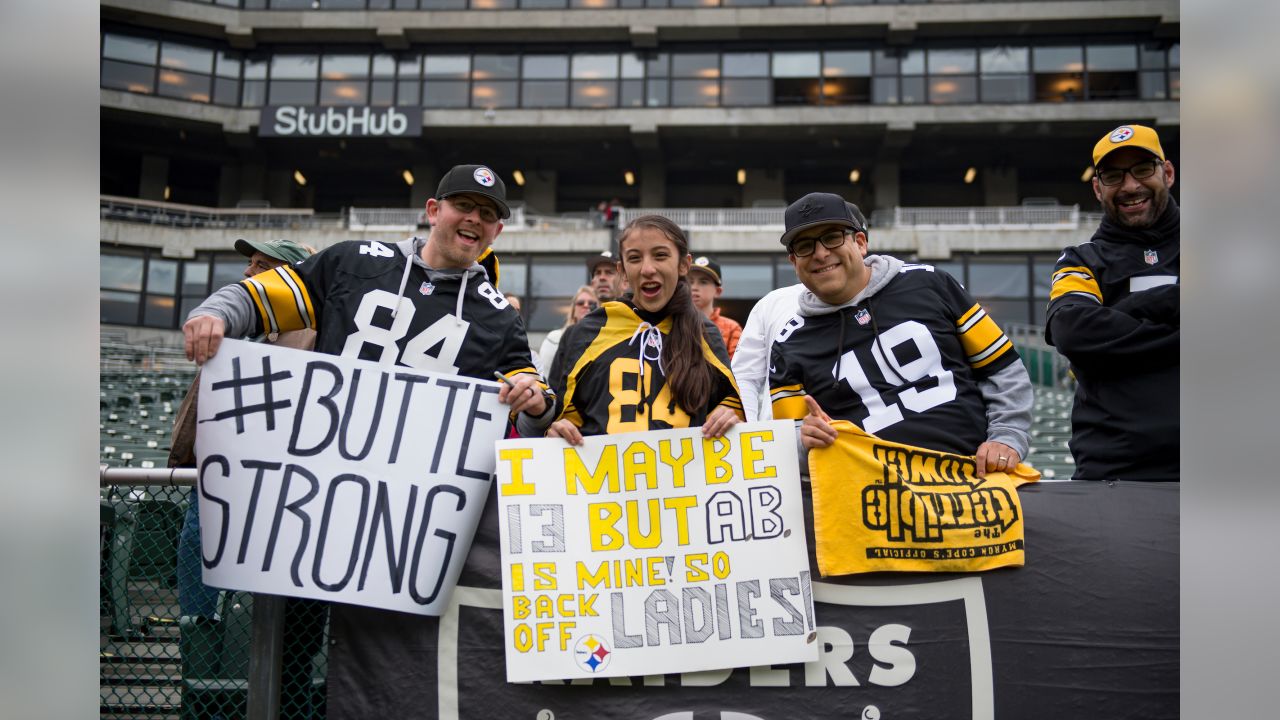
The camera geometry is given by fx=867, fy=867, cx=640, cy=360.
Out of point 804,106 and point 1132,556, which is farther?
point 804,106

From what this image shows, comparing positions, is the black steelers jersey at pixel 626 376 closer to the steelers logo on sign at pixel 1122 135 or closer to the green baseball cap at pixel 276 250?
the green baseball cap at pixel 276 250

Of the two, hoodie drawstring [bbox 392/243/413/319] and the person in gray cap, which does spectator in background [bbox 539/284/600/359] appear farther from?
hoodie drawstring [bbox 392/243/413/319]

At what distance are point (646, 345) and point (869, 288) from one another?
869 millimetres

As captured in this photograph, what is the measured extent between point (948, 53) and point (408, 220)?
18963 mm

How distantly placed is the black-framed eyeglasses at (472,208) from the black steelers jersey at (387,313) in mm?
261

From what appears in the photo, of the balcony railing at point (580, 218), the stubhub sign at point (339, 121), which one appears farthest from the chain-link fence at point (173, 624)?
the stubhub sign at point (339, 121)

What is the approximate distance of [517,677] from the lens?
2877 millimetres

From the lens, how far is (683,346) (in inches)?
128

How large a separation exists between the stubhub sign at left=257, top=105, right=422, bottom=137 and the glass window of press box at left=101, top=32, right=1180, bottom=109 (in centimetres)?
96

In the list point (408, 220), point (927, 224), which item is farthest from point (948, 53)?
point (408, 220)

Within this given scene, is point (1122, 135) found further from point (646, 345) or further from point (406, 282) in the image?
point (406, 282)

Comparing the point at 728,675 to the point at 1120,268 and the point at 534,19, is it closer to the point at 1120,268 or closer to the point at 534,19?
the point at 1120,268

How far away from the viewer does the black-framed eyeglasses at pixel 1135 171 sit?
3.29 metres

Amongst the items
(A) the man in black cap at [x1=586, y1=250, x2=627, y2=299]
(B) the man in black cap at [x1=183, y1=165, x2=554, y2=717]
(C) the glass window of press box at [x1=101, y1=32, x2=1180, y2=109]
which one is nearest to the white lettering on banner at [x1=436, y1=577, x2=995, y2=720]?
(B) the man in black cap at [x1=183, y1=165, x2=554, y2=717]
